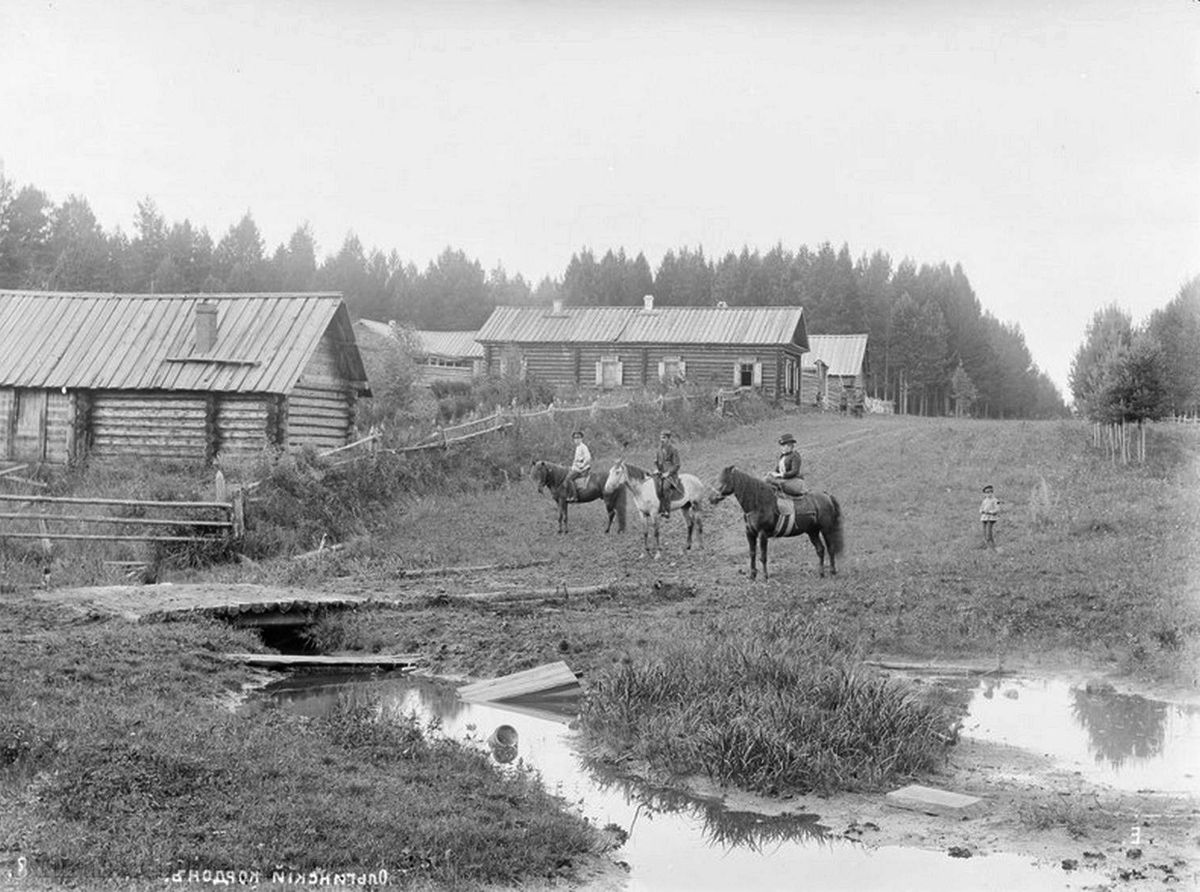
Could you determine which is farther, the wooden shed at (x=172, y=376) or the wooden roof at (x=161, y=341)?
the wooden roof at (x=161, y=341)

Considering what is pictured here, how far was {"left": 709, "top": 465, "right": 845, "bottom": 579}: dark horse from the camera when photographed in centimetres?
1786

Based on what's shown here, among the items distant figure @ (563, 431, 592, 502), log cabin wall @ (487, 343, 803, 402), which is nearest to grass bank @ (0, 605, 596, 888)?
distant figure @ (563, 431, 592, 502)

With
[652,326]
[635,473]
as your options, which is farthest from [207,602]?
[652,326]

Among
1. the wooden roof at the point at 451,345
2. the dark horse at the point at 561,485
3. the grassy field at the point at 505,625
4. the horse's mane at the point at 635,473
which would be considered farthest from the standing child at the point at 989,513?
the wooden roof at the point at 451,345

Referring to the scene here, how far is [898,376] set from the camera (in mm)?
76062

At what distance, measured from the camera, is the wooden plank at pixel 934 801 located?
28.5 ft

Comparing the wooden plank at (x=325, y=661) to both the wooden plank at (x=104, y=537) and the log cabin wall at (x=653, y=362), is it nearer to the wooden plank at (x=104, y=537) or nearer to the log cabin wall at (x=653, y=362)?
the wooden plank at (x=104, y=537)

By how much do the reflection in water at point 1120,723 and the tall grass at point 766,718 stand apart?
1381mm

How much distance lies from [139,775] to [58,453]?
2122 cm

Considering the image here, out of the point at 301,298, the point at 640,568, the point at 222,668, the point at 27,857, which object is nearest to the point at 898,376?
the point at 301,298

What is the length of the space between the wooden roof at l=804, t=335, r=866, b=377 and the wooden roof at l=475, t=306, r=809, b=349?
10352 millimetres

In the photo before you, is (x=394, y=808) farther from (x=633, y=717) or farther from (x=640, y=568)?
(x=640, y=568)

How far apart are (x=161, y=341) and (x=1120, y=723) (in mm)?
22788

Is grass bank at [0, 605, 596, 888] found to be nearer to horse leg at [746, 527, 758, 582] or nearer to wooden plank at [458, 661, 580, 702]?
wooden plank at [458, 661, 580, 702]
